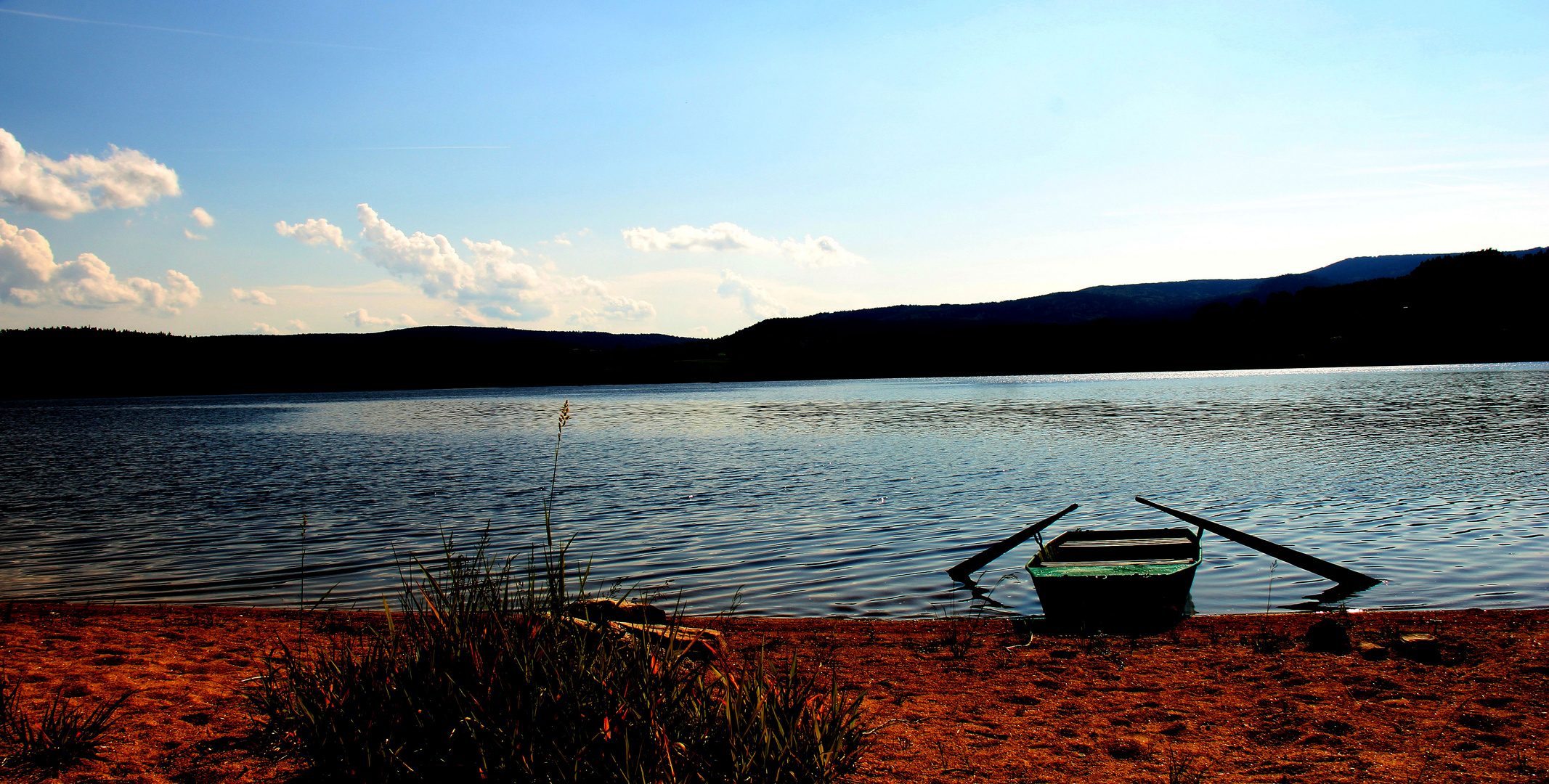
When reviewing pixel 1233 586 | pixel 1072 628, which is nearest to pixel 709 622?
pixel 1072 628

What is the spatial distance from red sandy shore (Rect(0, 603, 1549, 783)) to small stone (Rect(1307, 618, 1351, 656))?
0.20m

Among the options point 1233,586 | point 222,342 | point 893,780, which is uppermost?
point 222,342

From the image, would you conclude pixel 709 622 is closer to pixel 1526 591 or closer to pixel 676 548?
pixel 676 548

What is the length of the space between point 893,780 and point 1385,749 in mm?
3477

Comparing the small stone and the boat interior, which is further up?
the boat interior

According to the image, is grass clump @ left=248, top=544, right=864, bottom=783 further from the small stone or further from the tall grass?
the small stone

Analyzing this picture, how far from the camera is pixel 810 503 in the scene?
20.4 meters

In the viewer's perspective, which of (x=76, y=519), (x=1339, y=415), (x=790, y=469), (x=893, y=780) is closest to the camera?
(x=893, y=780)

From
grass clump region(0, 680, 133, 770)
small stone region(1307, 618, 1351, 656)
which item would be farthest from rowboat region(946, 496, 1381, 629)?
grass clump region(0, 680, 133, 770)

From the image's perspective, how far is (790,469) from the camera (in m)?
27.3

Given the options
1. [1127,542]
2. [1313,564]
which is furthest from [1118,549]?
[1313,564]

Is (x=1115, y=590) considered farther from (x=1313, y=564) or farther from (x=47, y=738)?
(x=47, y=738)

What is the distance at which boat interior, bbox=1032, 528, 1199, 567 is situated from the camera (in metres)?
11.2

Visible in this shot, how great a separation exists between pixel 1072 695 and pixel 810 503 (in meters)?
13.3
